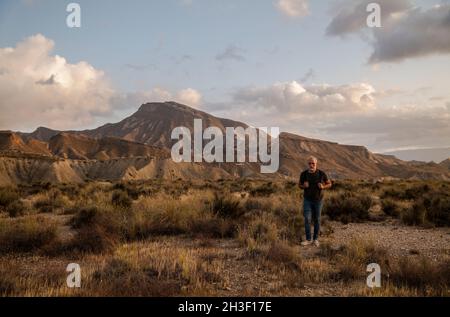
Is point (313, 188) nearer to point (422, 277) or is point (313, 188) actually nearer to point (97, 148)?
point (422, 277)

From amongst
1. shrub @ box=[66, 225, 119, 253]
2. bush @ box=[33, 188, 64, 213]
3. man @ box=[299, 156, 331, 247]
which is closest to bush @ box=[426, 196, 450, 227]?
man @ box=[299, 156, 331, 247]

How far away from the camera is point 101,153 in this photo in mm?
117625

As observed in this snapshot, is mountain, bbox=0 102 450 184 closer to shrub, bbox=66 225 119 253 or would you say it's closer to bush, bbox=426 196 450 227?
shrub, bbox=66 225 119 253

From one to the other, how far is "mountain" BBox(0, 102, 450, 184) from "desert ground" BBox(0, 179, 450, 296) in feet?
168

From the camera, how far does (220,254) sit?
779 cm

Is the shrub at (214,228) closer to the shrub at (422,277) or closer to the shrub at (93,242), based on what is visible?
the shrub at (93,242)

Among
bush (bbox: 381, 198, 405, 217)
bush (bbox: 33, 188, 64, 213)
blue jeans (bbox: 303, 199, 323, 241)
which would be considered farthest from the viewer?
bush (bbox: 33, 188, 64, 213)

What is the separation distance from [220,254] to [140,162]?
7235 cm

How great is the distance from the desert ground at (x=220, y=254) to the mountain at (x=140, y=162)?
51.3 meters

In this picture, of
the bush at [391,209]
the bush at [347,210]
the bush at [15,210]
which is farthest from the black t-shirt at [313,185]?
the bush at [15,210]

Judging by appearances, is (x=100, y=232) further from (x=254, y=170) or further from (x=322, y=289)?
(x=254, y=170)

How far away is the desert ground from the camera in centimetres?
555
